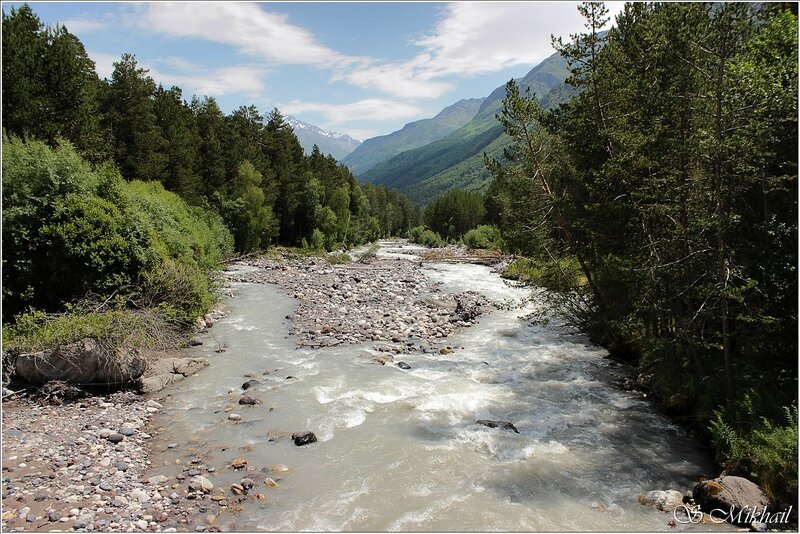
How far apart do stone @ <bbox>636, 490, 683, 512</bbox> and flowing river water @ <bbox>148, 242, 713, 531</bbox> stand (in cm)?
23

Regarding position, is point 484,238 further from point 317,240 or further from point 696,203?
point 696,203

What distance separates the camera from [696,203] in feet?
34.6

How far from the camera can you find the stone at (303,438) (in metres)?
10.4

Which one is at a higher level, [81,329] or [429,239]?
[81,329]

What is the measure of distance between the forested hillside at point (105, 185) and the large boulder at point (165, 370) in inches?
100

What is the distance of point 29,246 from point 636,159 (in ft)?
60.2

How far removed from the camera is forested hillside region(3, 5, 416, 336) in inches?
586

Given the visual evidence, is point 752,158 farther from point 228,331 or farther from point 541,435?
point 228,331

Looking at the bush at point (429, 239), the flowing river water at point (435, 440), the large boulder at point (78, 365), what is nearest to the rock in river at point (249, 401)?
the flowing river water at point (435, 440)

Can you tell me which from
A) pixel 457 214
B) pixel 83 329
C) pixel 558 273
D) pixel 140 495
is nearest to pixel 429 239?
pixel 457 214

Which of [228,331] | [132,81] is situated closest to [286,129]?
[132,81]

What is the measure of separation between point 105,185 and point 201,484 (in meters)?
13.4

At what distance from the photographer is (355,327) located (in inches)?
822

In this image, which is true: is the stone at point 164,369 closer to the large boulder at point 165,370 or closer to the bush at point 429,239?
the large boulder at point 165,370
